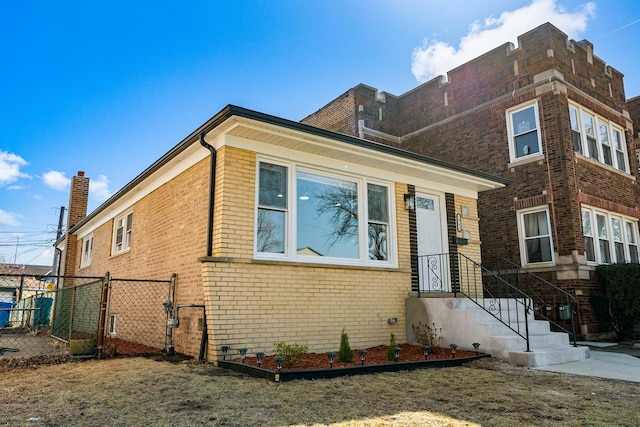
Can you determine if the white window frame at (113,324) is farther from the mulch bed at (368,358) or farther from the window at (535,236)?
the window at (535,236)

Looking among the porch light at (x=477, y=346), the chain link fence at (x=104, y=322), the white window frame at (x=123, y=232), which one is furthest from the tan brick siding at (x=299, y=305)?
the white window frame at (x=123, y=232)

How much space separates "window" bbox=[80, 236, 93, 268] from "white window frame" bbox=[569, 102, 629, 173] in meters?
15.9

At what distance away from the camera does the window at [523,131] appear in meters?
12.3

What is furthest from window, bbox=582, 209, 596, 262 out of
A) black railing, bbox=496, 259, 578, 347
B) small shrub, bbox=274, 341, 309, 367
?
small shrub, bbox=274, 341, 309, 367

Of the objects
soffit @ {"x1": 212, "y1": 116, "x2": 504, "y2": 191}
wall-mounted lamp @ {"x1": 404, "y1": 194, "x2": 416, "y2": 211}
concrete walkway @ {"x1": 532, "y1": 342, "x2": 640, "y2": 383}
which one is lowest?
concrete walkway @ {"x1": 532, "y1": 342, "x2": 640, "y2": 383}

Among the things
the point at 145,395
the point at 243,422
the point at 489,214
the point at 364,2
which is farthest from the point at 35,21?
the point at 489,214

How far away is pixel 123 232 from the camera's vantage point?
11656 millimetres

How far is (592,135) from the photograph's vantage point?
13039mm

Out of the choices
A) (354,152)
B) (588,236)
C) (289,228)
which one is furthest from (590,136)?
(289,228)

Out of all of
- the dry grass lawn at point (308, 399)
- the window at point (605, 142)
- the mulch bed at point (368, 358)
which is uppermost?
the window at point (605, 142)

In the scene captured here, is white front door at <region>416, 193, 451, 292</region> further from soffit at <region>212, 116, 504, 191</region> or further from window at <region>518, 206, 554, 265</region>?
window at <region>518, 206, 554, 265</region>

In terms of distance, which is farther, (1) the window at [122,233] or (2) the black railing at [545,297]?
(1) the window at [122,233]

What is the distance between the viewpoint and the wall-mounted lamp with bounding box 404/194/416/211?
29.7 ft

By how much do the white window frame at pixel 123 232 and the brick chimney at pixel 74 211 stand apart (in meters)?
5.64
